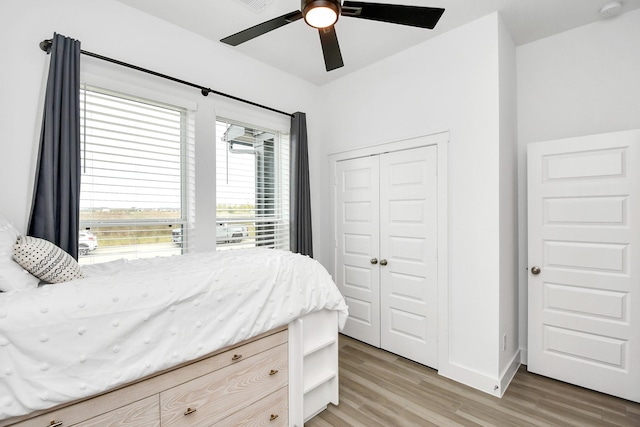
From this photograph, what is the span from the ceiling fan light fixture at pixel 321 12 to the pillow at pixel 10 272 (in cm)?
169

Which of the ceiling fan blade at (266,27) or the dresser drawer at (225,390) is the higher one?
the ceiling fan blade at (266,27)

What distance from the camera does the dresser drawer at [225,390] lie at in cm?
139

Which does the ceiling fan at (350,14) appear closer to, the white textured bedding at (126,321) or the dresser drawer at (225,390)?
the white textured bedding at (126,321)

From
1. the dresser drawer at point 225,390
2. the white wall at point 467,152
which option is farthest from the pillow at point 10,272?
the white wall at point 467,152

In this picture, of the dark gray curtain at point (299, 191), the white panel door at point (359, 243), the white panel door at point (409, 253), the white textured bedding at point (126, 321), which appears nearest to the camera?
the white textured bedding at point (126, 321)

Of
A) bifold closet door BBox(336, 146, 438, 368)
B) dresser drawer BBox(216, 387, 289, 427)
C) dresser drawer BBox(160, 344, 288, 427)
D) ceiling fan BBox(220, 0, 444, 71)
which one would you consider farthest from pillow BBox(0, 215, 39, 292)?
bifold closet door BBox(336, 146, 438, 368)

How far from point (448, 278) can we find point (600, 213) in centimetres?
Answer: 123

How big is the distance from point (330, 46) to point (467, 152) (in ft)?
4.69

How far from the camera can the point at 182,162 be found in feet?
8.34

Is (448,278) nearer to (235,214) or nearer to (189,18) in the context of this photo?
(235,214)

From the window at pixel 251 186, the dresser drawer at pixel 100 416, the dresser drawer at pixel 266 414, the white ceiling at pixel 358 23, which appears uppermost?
the white ceiling at pixel 358 23

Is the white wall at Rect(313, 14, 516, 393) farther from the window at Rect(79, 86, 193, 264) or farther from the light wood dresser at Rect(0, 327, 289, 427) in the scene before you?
the window at Rect(79, 86, 193, 264)

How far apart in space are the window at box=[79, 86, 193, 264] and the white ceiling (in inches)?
28.4

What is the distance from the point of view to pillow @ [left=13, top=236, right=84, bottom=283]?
125cm
